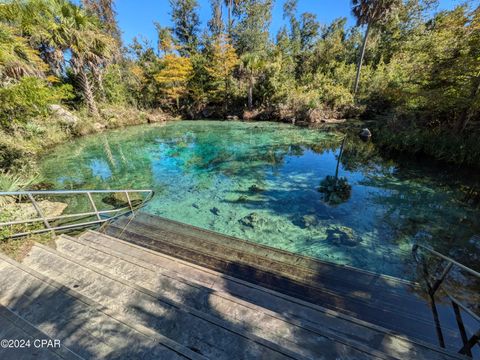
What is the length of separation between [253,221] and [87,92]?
671 inches

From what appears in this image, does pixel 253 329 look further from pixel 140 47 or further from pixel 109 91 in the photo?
pixel 140 47

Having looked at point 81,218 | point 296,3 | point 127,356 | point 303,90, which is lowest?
point 81,218

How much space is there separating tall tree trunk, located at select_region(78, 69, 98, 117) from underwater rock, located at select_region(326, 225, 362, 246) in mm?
18124

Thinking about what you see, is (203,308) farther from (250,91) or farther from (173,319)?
(250,91)

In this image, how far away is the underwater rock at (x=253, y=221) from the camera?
4635mm

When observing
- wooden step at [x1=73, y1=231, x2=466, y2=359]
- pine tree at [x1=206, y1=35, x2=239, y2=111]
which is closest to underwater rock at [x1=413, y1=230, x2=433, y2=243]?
wooden step at [x1=73, y1=231, x2=466, y2=359]

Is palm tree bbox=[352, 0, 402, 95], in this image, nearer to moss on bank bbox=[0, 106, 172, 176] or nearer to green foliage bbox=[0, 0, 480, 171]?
green foliage bbox=[0, 0, 480, 171]

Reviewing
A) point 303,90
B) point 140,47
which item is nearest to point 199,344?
point 303,90

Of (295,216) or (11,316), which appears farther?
(295,216)

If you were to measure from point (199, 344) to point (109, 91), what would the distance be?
71.5 ft

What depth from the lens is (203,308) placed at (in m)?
1.86

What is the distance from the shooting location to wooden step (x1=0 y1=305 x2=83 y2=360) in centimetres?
120

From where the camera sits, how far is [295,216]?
4.92 meters

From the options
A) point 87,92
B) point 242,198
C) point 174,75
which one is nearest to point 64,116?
point 87,92
